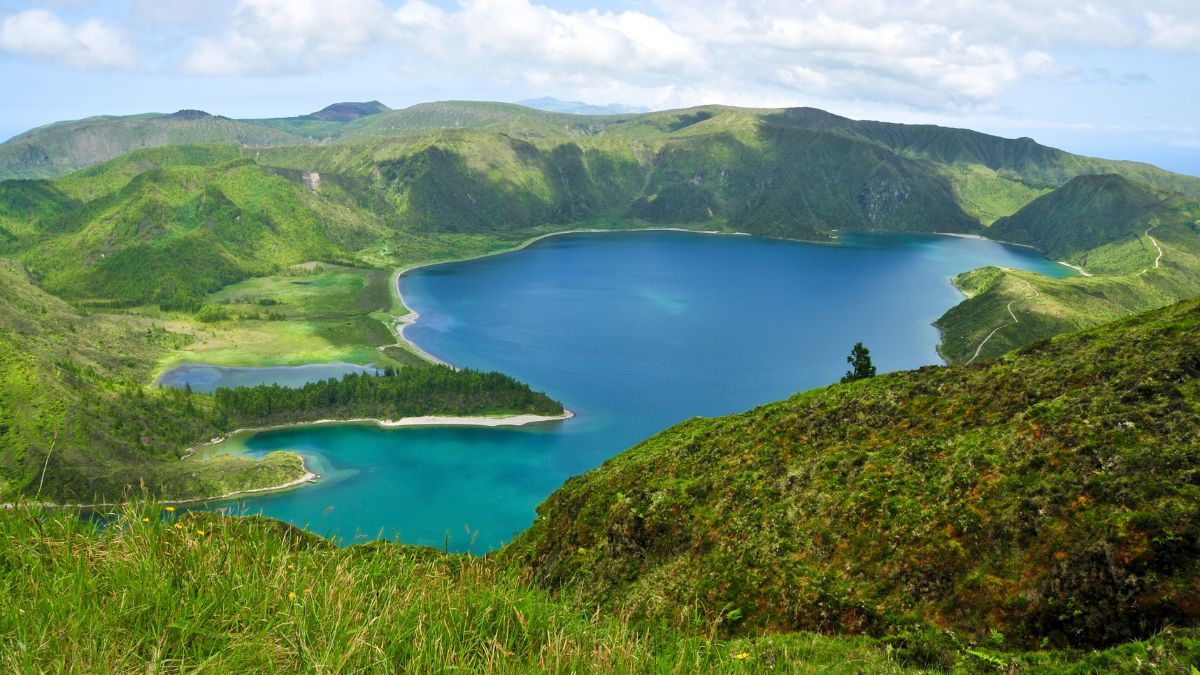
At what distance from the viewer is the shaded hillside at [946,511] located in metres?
20.7

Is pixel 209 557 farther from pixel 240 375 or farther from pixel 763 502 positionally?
pixel 240 375

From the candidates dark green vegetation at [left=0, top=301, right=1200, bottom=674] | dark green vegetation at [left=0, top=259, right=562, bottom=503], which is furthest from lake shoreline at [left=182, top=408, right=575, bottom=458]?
dark green vegetation at [left=0, top=301, right=1200, bottom=674]

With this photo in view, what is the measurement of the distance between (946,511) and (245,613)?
27.0 meters

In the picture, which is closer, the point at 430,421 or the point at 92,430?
the point at 92,430

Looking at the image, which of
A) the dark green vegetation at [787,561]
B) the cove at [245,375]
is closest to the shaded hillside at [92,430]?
the cove at [245,375]

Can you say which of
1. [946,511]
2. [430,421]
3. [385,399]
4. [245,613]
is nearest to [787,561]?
[946,511]

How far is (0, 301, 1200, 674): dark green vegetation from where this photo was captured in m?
8.79

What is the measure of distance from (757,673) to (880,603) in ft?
43.9

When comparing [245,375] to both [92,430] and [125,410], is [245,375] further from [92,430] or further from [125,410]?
[92,430]

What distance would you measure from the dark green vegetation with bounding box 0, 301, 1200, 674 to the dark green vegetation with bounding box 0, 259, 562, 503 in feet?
315

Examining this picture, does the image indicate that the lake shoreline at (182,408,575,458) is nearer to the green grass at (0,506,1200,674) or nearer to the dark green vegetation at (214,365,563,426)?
the dark green vegetation at (214,365,563,426)

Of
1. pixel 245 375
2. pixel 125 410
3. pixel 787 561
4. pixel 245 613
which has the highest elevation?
pixel 245 613

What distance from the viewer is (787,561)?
95.0 feet

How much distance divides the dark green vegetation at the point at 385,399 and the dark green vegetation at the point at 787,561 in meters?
99.7
